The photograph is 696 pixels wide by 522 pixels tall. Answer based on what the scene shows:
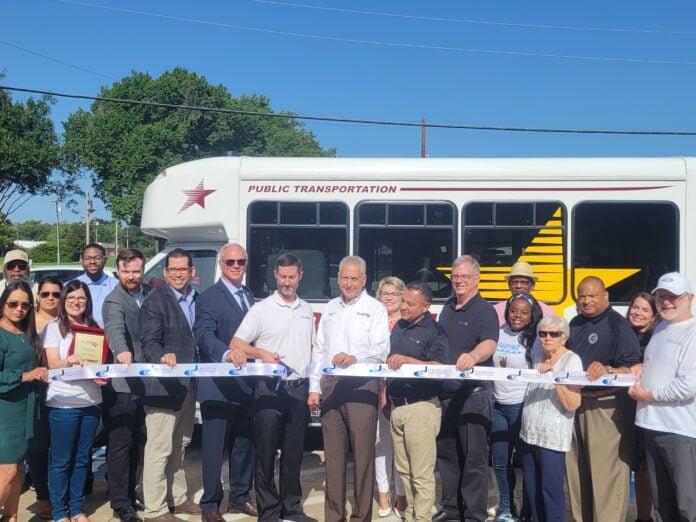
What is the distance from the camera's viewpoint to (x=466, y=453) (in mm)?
4879

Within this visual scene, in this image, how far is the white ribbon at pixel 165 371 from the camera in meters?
4.70

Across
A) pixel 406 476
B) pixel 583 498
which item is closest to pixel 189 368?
pixel 406 476

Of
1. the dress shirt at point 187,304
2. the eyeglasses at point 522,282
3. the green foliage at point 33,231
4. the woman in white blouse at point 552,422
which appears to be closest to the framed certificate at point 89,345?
the dress shirt at point 187,304

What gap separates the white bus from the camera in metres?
6.75

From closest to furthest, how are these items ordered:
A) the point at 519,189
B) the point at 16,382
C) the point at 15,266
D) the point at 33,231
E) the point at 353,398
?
1. the point at 16,382
2. the point at 353,398
3. the point at 15,266
4. the point at 519,189
5. the point at 33,231

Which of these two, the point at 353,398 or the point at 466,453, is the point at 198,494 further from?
the point at 466,453

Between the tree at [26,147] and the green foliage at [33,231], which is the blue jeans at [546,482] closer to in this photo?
the tree at [26,147]

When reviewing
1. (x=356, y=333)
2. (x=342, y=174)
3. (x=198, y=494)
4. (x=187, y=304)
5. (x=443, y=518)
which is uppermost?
(x=342, y=174)

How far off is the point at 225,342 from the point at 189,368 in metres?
0.36

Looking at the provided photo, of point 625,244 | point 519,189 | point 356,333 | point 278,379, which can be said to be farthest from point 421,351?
point 625,244

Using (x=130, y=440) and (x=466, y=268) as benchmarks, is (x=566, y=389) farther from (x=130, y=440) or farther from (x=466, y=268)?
(x=130, y=440)

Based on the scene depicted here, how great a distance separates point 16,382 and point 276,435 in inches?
71.1

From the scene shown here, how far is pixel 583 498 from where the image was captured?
4.52 m

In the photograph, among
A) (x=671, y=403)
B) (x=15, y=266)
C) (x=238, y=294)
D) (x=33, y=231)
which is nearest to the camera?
(x=671, y=403)
